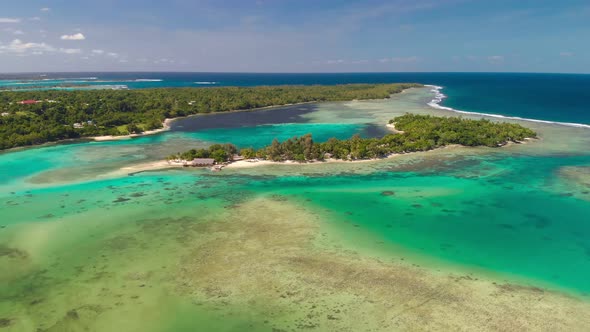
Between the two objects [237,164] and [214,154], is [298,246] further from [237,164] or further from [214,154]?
[214,154]

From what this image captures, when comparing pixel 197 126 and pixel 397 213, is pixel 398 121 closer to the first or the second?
pixel 197 126

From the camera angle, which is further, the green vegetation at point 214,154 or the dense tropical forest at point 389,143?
the dense tropical forest at point 389,143

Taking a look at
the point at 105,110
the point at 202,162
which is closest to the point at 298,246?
the point at 202,162

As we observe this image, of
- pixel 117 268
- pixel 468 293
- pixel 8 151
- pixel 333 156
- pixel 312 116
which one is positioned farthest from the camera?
pixel 312 116

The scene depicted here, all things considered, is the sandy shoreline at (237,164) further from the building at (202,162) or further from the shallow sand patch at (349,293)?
the shallow sand patch at (349,293)

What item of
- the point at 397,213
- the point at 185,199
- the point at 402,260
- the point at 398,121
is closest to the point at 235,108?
the point at 398,121

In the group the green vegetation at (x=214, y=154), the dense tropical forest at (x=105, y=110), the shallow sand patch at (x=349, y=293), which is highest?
the dense tropical forest at (x=105, y=110)

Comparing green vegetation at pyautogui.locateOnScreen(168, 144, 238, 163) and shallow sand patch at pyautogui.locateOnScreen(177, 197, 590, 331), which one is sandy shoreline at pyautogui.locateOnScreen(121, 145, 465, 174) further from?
shallow sand patch at pyautogui.locateOnScreen(177, 197, 590, 331)

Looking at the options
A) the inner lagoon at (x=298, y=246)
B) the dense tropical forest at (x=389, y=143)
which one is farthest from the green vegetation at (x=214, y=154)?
the inner lagoon at (x=298, y=246)
